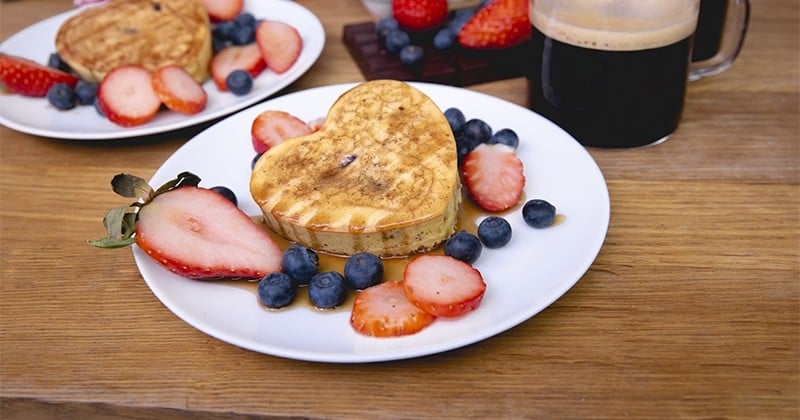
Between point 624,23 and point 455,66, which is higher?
point 624,23

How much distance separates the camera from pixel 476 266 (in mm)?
1139

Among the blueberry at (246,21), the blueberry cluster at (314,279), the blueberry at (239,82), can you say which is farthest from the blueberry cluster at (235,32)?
the blueberry cluster at (314,279)

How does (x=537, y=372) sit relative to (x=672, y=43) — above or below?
below

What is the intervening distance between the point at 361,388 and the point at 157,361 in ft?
1.02

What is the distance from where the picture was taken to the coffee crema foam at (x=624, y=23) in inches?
51.6

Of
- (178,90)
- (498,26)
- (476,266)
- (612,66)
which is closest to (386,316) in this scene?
(476,266)

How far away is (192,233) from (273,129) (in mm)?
365

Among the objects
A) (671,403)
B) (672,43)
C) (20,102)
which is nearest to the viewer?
(671,403)

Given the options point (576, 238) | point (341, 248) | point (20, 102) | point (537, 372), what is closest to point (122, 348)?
point (341, 248)

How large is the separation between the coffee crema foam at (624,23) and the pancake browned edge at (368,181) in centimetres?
31

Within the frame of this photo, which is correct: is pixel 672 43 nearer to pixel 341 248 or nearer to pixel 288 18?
pixel 341 248

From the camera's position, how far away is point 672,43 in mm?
1360

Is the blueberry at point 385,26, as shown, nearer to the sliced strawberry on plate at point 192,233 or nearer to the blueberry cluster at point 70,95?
the blueberry cluster at point 70,95

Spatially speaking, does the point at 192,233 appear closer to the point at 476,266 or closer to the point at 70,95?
the point at 476,266
